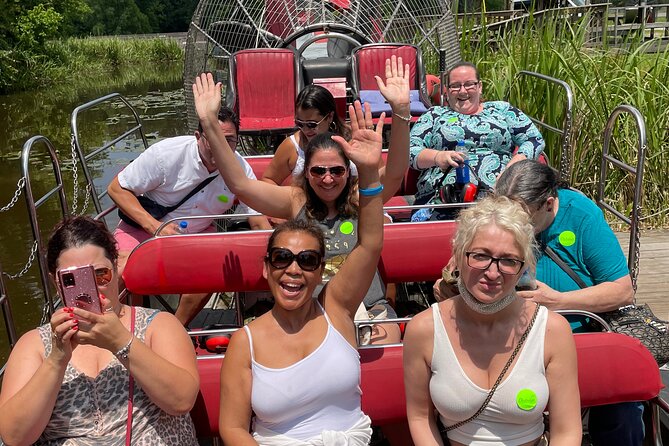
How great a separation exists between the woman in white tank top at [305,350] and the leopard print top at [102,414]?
0.67 ft

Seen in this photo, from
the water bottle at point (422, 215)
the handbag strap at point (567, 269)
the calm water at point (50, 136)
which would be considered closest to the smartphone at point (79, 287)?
the handbag strap at point (567, 269)

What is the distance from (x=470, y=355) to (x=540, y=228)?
818 mm

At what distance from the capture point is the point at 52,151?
12.1 feet

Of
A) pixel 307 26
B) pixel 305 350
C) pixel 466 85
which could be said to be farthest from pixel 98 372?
pixel 307 26

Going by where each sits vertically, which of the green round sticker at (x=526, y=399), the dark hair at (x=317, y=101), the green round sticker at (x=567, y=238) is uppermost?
the dark hair at (x=317, y=101)

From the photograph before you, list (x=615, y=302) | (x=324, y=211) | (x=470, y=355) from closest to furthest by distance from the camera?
1. (x=470, y=355)
2. (x=615, y=302)
3. (x=324, y=211)

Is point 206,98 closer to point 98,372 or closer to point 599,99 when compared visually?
point 98,372

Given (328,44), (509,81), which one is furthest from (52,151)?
(328,44)

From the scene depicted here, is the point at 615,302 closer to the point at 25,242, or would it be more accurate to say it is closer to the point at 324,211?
the point at 324,211

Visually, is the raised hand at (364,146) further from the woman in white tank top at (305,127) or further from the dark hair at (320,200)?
the woman in white tank top at (305,127)

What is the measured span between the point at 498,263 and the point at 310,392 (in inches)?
25.9

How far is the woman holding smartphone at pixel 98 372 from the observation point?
6.21 ft

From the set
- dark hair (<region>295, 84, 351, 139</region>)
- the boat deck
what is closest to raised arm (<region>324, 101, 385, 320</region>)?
dark hair (<region>295, 84, 351, 139</region>)

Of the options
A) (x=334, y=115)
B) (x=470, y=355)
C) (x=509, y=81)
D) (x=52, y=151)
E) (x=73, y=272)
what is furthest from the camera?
(x=509, y=81)
